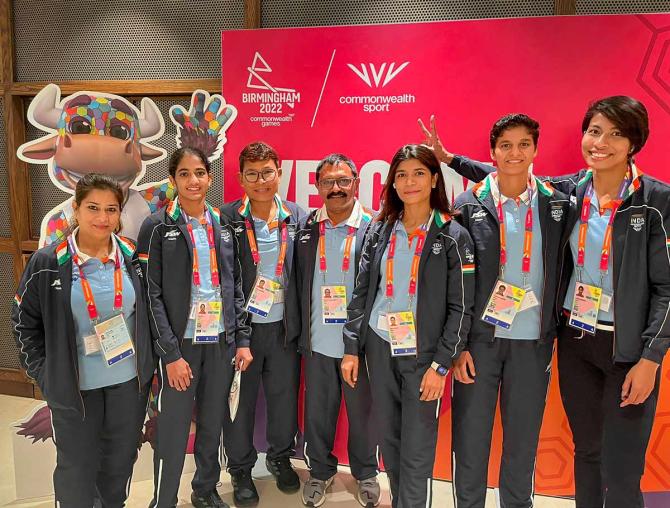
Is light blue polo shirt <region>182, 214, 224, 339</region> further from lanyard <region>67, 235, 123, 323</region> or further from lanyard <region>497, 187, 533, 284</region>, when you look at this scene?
lanyard <region>497, 187, 533, 284</region>

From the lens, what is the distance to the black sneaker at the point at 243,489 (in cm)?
292

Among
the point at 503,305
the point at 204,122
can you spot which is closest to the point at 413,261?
the point at 503,305

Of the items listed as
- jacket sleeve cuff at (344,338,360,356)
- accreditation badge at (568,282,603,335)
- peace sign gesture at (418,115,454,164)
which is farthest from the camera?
peace sign gesture at (418,115,454,164)

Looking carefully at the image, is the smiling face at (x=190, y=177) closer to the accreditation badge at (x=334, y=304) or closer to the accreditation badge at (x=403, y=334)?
the accreditation badge at (x=334, y=304)

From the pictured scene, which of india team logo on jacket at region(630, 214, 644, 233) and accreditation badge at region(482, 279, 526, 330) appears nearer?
india team logo on jacket at region(630, 214, 644, 233)

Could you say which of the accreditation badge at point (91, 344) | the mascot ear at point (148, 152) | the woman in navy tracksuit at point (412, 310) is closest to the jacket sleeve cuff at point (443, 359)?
the woman in navy tracksuit at point (412, 310)

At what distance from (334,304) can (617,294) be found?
1282 mm

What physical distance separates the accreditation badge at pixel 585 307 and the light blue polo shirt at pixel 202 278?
160 centimetres

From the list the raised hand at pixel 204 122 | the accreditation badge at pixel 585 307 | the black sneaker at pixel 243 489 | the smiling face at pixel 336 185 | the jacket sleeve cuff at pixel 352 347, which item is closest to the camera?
the accreditation badge at pixel 585 307

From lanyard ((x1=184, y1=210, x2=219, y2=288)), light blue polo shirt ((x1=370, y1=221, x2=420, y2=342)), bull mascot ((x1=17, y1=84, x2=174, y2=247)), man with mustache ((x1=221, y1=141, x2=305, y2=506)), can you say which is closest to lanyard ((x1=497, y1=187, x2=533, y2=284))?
light blue polo shirt ((x1=370, y1=221, x2=420, y2=342))

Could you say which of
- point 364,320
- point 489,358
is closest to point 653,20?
point 489,358

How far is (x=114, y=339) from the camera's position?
89.0 inches

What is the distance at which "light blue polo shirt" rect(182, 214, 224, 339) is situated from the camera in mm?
2561

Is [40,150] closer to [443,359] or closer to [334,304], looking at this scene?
[334,304]
